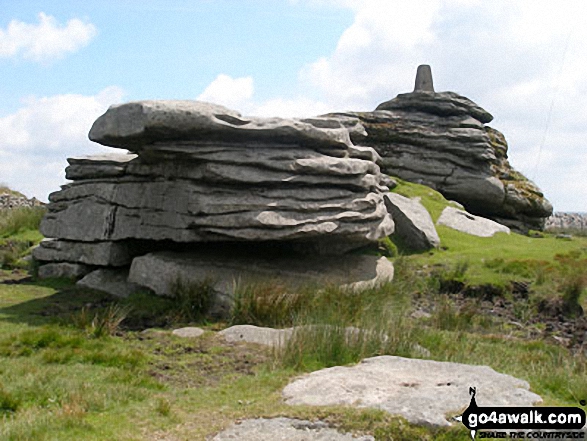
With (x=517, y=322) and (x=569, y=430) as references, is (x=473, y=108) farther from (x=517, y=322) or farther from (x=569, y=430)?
(x=569, y=430)

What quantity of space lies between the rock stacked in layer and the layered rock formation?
26.9ft

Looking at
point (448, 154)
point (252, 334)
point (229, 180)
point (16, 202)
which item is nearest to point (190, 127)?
point (229, 180)

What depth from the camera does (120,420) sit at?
6109mm

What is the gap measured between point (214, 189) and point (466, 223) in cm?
993

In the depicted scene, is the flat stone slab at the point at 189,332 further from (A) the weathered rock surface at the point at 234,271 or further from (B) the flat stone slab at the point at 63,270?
(B) the flat stone slab at the point at 63,270

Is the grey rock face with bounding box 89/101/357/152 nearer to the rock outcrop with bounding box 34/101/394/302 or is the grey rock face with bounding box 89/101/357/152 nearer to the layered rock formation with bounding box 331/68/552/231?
the rock outcrop with bounding box 34/101/394/302

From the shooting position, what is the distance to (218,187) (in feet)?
42.9

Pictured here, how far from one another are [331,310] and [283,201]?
304 cm

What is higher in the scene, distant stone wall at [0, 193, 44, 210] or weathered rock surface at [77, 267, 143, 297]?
distant stone wall at [0, 193, 44, 210]

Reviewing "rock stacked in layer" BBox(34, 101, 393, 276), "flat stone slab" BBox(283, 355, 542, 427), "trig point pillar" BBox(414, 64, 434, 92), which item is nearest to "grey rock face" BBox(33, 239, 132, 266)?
"rock stacked in layer" BBox(34, 101, 393, 276)

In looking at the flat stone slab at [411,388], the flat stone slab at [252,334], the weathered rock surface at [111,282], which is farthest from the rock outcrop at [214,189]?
the flat stone slab at [411,388]

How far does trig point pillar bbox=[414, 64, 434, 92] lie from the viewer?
2550 cm

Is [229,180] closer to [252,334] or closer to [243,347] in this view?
[252,334]

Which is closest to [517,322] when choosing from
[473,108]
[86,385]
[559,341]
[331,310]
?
[559,341]
